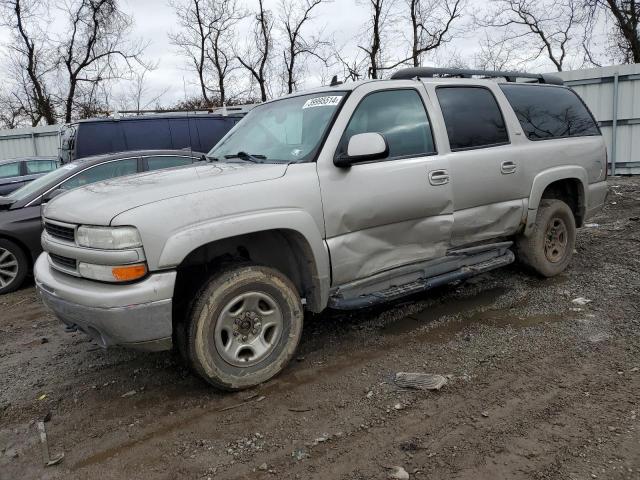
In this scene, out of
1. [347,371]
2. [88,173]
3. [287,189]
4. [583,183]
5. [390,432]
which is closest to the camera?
[390,432]

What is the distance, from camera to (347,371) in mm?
3545

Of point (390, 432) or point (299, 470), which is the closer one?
point (299, 470)

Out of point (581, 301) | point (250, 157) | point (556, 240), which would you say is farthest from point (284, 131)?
point (556, 240)

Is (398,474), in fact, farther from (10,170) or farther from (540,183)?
(10,170)

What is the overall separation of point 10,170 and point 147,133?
158 inches

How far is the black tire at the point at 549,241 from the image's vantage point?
5.14m

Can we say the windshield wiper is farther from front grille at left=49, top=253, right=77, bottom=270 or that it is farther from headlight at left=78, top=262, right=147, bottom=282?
front grille at left=49, top=253, right=77, bottom=270

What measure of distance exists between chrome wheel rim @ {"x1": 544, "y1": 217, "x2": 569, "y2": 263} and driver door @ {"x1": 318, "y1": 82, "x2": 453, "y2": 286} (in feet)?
5.65

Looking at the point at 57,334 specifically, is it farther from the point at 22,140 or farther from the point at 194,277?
the point at 22,140

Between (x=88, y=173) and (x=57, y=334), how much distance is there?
9.20 ft

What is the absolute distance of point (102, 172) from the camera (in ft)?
22.5

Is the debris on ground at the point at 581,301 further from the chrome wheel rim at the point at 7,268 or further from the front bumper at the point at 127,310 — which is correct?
the chrome wheel rim at the point at 7,268

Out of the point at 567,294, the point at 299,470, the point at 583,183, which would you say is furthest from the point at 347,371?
the point at 583,183

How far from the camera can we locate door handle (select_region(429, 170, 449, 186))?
4012mm
